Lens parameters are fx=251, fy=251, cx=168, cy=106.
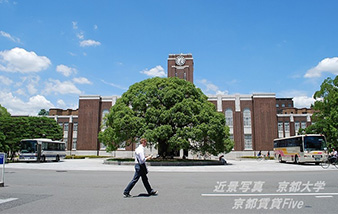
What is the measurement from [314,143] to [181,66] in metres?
30.4

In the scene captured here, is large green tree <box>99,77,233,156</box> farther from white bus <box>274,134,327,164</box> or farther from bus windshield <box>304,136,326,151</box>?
bus windshield <box>304,136,326,151</box>

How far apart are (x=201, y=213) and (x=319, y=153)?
20.9m

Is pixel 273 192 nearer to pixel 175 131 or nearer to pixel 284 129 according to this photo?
pixel 175 131

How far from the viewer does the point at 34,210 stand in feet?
17.4

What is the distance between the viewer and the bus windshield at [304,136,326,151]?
71.6ft

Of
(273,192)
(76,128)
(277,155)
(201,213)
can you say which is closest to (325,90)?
(277,155)

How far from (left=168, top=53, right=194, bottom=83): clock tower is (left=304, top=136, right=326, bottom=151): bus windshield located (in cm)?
2789

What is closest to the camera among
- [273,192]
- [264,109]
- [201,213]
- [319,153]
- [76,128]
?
[201,213]

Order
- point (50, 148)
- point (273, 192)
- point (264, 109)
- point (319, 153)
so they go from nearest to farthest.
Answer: point (273, 192) → point (319, 153) → point (50, 148) → point (264, 109)

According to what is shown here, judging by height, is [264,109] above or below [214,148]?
above

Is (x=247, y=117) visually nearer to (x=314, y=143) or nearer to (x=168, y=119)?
(x=314, y=143)

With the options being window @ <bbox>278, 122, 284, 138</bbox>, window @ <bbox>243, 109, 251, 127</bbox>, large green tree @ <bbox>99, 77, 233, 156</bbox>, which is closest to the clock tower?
window @ <bbox>243, 109, 251, 127</bbox>

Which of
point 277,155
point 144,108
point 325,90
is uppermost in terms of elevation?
point 325,90

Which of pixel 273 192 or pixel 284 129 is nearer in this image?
pixel 273 192
